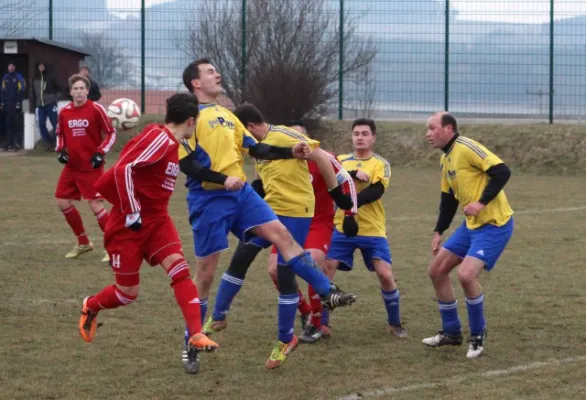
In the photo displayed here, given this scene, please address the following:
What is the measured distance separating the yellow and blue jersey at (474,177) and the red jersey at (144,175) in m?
1.99

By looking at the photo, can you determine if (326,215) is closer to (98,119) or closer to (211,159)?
(211,159)

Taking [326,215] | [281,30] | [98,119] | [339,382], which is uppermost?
[281,30]

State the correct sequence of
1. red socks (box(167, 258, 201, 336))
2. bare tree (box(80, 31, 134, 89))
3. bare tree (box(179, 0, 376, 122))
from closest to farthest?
red socks (box(167, 258, 201, 336)) < bare tree (box(179, 0, 376, 122)) < bare tree (box(80, 31, 134, 89))

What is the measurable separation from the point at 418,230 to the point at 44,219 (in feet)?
16.6

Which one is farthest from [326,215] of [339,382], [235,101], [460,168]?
[235,101]

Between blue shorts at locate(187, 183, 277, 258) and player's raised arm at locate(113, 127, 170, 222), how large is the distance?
76 cm

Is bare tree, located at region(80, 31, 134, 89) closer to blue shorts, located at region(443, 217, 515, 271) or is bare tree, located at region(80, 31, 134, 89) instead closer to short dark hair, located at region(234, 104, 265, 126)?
short dark hair, located at region(234, 104, 265, 126)

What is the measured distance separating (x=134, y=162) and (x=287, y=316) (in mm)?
1478

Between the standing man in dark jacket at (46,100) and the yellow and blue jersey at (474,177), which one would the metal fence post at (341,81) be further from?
the yellow and blue jersey at (474,177)

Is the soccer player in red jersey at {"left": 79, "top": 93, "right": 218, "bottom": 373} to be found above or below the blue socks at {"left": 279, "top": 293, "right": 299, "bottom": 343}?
above

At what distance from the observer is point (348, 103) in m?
26.9

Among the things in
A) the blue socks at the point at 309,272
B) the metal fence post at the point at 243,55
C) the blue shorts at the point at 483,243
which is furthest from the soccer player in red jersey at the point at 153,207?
the metal fence post at the point at 243,55

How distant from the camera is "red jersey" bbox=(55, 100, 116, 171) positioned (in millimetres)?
11297

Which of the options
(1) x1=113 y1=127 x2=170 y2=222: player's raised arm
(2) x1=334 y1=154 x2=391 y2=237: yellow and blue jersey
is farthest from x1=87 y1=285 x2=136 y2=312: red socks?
(2) x1=334 y1=154 x2=391 y2=237: yellow and blue jersey
